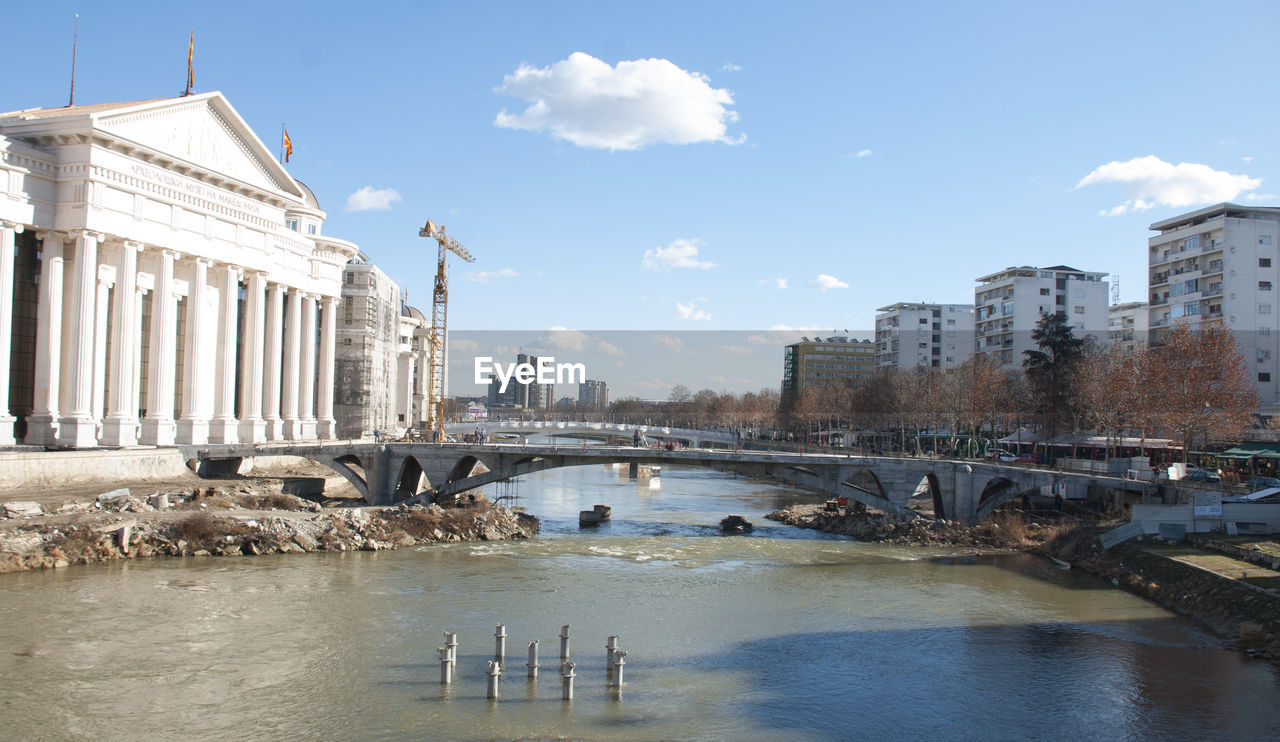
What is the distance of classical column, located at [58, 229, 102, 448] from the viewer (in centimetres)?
4859

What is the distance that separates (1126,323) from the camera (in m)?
107

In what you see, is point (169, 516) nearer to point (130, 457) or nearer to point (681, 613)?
point (130, 457)

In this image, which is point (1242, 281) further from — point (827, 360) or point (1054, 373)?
point (827, 360)

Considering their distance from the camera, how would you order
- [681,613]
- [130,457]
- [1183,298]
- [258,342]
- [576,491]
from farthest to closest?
1. [576,491]
2. [1183,298]
3. [258,342]
4. [130,457]
5. [681,613]

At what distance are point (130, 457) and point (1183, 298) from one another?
76.4 m

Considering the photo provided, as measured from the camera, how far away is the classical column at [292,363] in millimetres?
69062

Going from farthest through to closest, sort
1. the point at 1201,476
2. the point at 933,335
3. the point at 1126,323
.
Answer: the point at 933,335 < the point at 1126,323 < the point at 1201,476

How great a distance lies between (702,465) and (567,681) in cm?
3155

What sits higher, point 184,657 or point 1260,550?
point 1260,550

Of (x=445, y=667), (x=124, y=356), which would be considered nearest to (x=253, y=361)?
(x=124, y=356)

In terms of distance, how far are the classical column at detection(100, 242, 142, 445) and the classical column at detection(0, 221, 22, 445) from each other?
5043mm

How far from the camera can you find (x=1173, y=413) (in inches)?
1961

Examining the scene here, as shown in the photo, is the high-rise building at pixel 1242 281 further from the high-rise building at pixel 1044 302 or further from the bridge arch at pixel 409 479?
the bridge arch at pixel 409 479

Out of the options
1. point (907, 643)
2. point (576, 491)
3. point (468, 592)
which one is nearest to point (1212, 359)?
point (907, 643)
